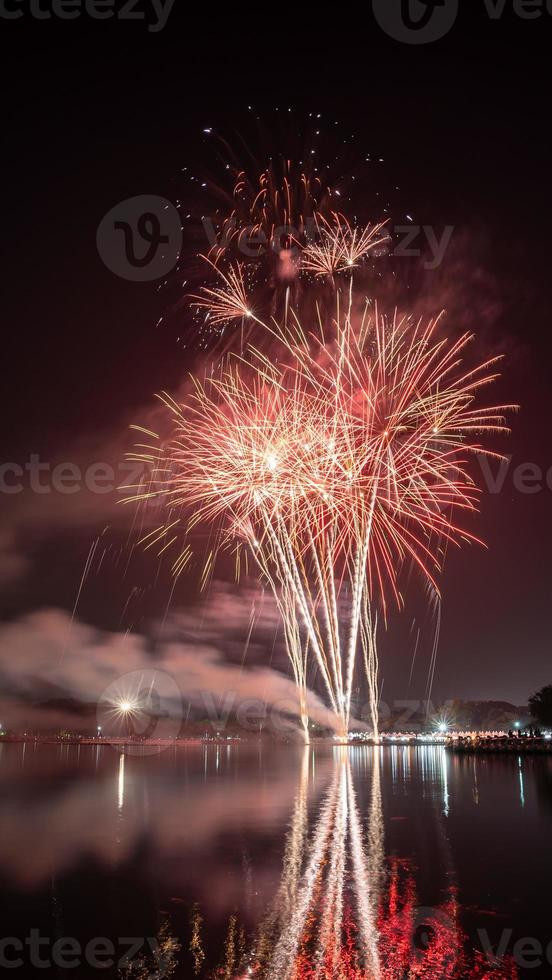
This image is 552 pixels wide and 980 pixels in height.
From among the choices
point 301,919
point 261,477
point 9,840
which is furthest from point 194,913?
point 261,477

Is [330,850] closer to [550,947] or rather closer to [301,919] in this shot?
[301,919]

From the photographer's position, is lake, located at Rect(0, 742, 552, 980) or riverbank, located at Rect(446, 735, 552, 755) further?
riverbank, located at Rect(446, 735, 552, 755)

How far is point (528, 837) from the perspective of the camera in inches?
665

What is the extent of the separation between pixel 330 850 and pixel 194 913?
4975 mm

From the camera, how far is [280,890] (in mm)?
11711

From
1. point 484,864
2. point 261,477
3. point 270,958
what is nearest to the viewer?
point 270,958

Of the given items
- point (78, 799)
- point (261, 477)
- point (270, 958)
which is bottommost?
point (78, 799)

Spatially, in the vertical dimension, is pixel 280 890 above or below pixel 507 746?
above

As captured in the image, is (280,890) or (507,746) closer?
(280,890)

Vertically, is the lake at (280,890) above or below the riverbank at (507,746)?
above

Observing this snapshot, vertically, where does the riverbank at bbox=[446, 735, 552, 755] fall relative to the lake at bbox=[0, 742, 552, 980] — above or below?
below

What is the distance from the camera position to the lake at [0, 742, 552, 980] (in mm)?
8617

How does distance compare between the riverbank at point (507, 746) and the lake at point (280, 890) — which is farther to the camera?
the riverbank at point (507, 746)

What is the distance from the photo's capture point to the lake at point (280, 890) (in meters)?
8.62
